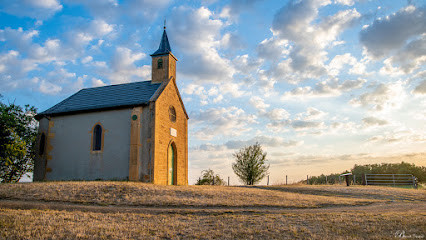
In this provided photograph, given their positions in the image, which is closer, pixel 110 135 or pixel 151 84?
pixel 110 135

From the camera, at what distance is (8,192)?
15.1 metres

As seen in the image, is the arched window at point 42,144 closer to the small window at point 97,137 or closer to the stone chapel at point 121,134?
the stone chapel at point 121,134

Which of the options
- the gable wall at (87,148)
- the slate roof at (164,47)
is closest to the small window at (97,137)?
the gable wall at (87,148)

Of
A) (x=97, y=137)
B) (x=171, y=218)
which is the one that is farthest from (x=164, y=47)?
(x=171, y=218)

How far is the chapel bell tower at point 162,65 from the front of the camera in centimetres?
2483

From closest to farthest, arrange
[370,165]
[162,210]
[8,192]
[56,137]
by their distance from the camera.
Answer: [162,210] → [8,192] → [56,137] → [370,165]

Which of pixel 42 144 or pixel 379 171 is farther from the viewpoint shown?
pixel 379 171

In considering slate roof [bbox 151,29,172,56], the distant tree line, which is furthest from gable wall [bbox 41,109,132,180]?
the distant tree line

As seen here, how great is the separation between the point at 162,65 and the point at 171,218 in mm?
17016

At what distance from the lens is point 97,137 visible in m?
22.1

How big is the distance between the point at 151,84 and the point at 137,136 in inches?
235

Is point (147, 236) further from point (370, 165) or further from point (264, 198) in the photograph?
point (370, 165)

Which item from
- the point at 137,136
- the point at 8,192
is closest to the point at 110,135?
the point at 137,136

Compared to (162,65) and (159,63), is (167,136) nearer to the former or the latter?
(162,65)
